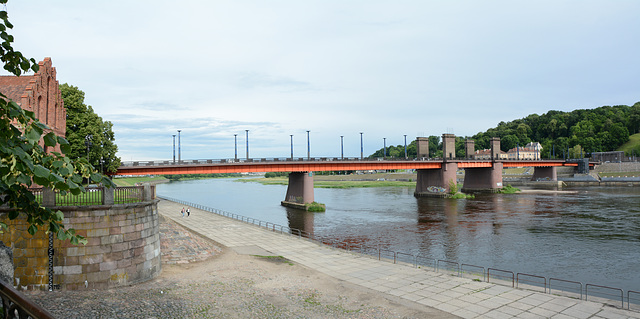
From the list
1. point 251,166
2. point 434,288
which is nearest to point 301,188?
point 251,166

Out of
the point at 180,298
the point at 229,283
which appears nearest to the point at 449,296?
the point at 229,283

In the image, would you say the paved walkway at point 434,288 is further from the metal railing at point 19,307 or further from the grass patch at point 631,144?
the grass patch at point 631,144

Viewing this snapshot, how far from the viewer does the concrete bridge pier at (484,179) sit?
337ft

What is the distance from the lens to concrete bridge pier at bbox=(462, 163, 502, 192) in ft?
337

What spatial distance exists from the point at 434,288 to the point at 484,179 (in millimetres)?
93455

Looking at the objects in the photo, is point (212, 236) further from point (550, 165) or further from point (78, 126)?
point (550, 165)

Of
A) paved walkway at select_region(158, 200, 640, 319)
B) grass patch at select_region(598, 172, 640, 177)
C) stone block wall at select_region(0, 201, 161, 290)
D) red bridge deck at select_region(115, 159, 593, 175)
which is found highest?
red bridge deck at select_region(115, 159, 593, 175)

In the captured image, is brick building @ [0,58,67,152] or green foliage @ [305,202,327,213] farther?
green foliage @ [305,202,327,213]

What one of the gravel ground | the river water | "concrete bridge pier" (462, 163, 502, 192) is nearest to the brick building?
the gravel ground

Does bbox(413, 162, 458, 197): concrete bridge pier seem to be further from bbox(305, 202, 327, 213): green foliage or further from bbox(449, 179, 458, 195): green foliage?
bbox(305, 202, 327, 213): green foliage

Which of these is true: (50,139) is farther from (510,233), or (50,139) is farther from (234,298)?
(510,233)

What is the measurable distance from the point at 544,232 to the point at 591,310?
95.6ft

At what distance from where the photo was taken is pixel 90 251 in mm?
19203

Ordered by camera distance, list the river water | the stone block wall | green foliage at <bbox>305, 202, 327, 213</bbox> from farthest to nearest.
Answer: green foliage at <bbox>305, 202, 327, 213</bbox>, the river water, the stone block wall
